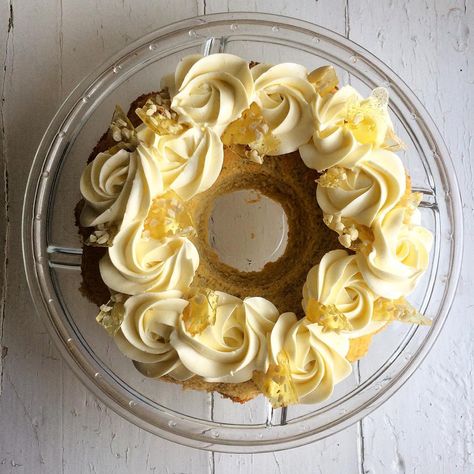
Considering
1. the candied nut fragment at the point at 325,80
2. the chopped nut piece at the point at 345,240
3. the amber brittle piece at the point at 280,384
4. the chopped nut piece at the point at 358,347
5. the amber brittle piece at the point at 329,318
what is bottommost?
the amber brittle piece at the point at 280,384

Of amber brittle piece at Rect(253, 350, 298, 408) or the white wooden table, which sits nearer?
amber brittle piece at Rect(253, 350, 298, 408)

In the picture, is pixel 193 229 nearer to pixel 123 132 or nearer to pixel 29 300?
pixel 123 132

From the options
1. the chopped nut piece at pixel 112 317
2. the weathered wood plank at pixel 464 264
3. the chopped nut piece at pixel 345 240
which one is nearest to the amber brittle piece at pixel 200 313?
the chopped nut piece at pixel 112 317

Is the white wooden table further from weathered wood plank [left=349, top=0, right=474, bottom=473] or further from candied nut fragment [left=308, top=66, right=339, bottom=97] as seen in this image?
candied nut fragment [left=308, top=66, right=339, bottom=97]

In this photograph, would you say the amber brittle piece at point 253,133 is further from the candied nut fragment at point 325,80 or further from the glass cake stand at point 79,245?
the glass cake stand at point 79,245

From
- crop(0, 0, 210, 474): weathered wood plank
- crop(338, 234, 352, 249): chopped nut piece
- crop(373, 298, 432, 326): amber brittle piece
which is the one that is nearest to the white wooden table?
crop(0, 0, 210, 474): weathered wood plank

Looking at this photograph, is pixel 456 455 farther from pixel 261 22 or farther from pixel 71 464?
pixel 261 22
